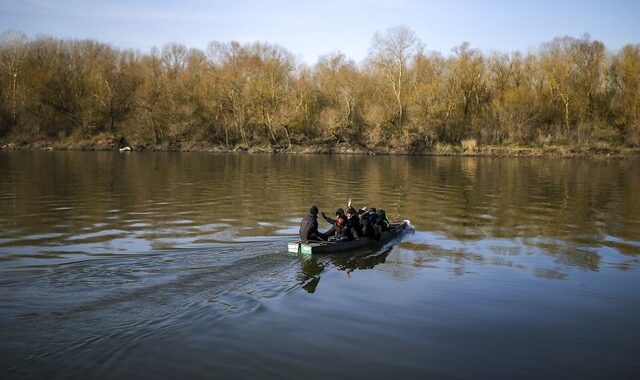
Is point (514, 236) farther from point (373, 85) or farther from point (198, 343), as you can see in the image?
point (373, 85)

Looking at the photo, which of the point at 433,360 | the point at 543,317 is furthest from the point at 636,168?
the point at 433,360

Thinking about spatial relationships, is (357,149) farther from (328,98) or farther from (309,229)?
(309,229)

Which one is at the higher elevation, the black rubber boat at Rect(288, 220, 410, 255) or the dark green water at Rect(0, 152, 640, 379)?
the black rubber boat at Rect(288, 220, 410, 255)

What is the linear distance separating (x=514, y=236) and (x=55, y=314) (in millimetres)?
17644

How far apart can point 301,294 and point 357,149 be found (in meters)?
71.2

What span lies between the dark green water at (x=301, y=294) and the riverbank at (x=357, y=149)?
49.0m

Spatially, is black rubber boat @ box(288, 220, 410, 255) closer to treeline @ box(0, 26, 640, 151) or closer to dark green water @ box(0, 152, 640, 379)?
dark green water @ box(0, 152, 640, 379)

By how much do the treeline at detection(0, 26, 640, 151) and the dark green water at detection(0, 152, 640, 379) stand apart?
5350cm

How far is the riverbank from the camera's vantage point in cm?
7444

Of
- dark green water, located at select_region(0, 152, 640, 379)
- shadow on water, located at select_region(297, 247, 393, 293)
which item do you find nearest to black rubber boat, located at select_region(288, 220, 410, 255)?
shadow on water, located at select_region(297, 247, 393, 293)

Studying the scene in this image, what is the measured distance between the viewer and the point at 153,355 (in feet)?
32.4

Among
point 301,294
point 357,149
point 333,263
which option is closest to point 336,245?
point 333,263

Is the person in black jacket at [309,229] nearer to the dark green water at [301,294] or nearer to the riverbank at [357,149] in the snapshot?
the dark green water at [301,294]

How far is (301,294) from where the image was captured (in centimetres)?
1394
